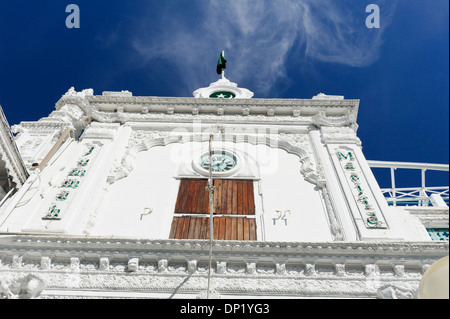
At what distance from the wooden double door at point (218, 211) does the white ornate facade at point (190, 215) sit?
0.20 meters

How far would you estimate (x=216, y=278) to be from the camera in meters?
7.91

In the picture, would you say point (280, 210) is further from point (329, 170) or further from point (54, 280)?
point (54, 280)

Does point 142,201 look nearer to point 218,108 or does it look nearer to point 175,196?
point 175,196

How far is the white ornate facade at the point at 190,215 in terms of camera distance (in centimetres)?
786

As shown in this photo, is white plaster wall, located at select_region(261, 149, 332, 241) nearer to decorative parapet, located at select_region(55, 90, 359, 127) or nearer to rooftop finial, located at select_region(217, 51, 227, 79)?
decorative parapet, located at select_region(55, 90, 359, 127)

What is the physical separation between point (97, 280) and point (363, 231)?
611cm

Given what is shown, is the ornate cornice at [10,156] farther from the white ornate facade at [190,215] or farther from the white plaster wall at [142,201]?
the white plaster wall at [142,201]

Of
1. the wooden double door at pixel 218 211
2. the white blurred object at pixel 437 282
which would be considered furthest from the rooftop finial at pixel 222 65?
the white blurred object at pixel 437 282

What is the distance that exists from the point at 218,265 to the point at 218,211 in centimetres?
271

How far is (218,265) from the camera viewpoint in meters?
8.06

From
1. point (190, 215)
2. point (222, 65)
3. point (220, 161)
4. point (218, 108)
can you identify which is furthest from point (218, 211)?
point (222, 65)
